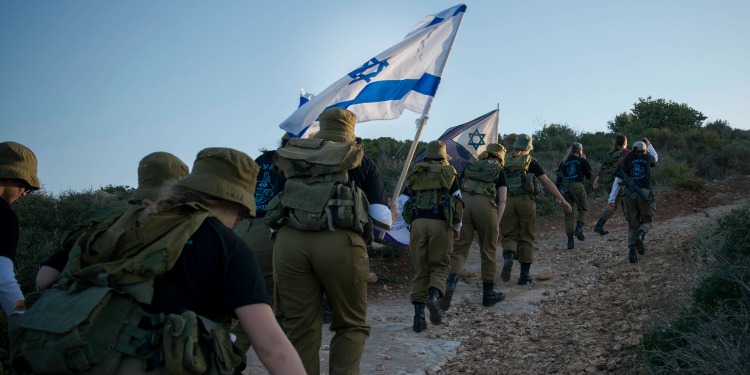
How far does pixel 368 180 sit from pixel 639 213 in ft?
22.6

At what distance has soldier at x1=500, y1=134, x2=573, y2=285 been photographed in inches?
347

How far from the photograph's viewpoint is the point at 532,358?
223 inches

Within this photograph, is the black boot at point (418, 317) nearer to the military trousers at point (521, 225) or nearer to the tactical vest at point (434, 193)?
the tactical vest at point (434, 193)

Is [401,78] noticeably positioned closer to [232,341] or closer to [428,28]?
[428,28]

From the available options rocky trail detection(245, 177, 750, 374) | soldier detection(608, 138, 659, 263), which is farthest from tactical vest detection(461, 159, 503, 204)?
soldier detection(608, 138, 659, 263)

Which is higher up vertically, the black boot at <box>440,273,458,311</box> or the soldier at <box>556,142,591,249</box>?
the soldier at <box>556,142,591,249</box>

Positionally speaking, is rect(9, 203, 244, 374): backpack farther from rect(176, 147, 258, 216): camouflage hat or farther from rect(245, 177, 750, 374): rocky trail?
rect(245, 177, 750, 374): rocky trail

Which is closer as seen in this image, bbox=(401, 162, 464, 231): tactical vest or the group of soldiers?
the group of soldiers

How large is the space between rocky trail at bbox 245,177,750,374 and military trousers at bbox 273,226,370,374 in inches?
66.2

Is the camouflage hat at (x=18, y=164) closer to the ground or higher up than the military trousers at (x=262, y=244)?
higher up

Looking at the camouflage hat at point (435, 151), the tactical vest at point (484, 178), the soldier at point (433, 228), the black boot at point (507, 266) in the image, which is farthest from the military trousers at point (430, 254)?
the black boot at point (507, 266)

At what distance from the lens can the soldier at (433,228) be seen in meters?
6.85

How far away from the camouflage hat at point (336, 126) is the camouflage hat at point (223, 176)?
6.51 feet

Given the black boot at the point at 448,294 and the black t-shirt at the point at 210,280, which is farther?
the black boot at the point at 448,294
